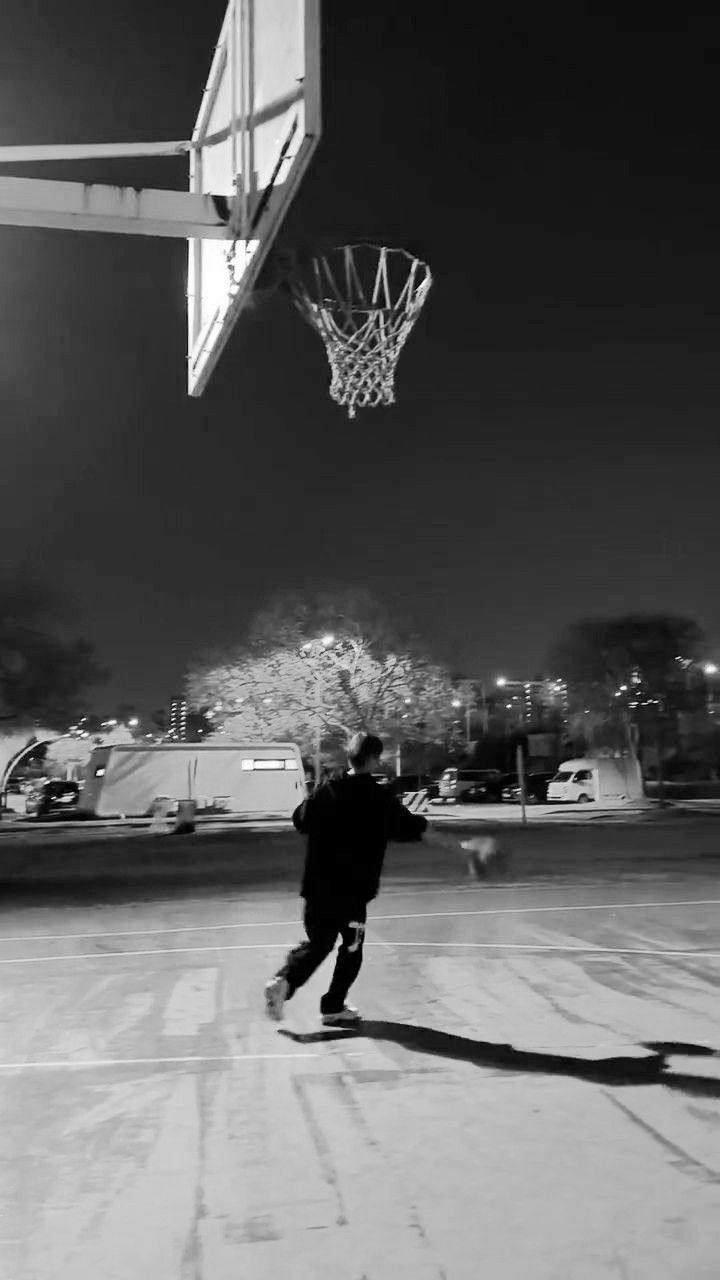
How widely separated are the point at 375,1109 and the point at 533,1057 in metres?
1.32

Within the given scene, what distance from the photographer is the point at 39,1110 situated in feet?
19.4

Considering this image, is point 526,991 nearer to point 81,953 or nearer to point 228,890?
point 81,953

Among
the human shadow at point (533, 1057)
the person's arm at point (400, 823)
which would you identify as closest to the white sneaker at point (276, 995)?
the human shadow at point (533, 1057)

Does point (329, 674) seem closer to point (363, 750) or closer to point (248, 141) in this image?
point (248, 141)

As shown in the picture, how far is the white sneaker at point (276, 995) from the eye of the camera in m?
7.71

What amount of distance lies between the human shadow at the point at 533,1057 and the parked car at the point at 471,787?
2039 inches

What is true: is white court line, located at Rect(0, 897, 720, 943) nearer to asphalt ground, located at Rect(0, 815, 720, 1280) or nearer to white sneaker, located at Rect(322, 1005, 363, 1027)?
asphalt ground, located at Rect(0, 815, 720, 1280)

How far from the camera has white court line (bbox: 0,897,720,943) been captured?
13031 millimetres

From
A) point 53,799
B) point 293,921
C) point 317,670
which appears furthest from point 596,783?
point 293,921

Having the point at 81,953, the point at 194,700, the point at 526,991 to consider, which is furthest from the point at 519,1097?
the point at 194,700

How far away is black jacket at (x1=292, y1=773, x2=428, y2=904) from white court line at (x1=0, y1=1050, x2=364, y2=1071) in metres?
0.90

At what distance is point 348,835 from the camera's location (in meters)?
7.47

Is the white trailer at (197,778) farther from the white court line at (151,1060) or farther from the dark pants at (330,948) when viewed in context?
the white court line at (151,1060)

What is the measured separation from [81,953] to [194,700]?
6557 centimetres
